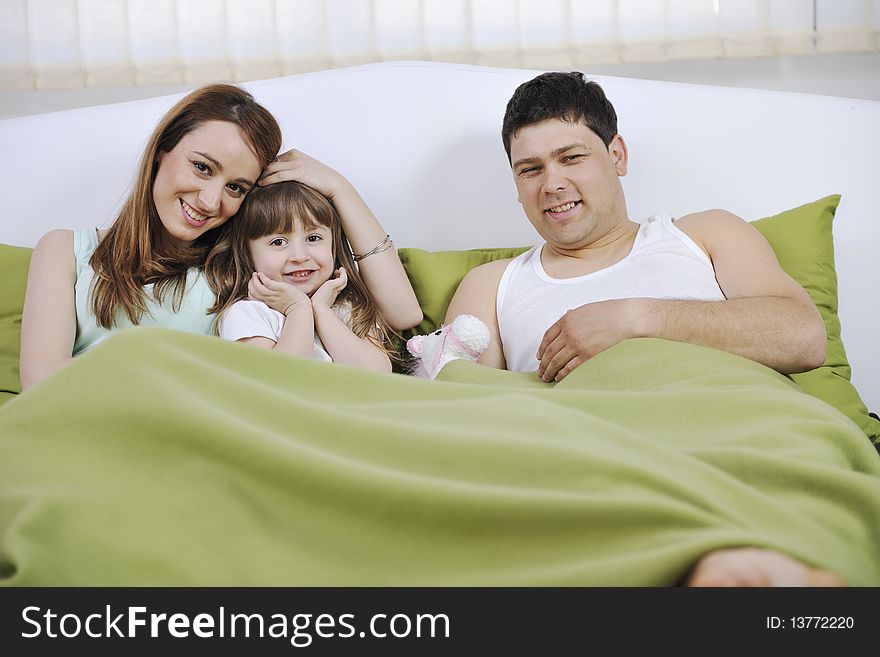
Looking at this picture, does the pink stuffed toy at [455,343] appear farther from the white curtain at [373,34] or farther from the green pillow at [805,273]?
the white curtain at [373,34]

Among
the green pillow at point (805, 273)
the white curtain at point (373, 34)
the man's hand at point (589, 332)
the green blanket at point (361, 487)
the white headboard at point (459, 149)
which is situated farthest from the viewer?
the white curtain at point (373, 34)

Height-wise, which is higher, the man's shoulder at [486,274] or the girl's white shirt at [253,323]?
the man's shoulder at [486,274]

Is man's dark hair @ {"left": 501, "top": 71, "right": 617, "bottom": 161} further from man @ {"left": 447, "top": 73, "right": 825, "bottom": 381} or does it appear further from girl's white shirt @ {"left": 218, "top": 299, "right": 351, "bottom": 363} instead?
girl's white shirt @ {"left": 218, "top": 299, "right": 351, "bottom": 363}

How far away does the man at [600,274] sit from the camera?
1.32 m

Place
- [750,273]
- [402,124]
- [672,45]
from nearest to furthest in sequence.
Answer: [750,273] → [402,124] → [672,45]

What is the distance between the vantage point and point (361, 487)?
708 millimetres

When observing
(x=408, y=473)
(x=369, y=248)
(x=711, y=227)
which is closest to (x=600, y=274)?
(x=711, y=227)

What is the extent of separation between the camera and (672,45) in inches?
88.6

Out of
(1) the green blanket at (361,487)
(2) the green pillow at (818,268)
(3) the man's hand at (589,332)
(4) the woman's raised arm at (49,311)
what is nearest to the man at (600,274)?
(3) the man's hand at (589,332)

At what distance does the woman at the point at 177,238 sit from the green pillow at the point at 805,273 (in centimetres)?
7

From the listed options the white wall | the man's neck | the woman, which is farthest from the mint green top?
the white wall
